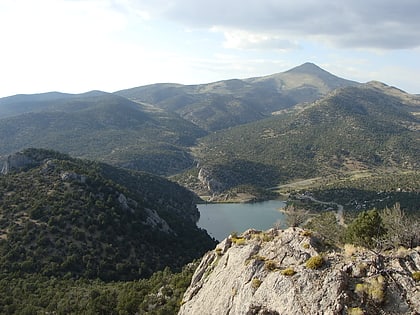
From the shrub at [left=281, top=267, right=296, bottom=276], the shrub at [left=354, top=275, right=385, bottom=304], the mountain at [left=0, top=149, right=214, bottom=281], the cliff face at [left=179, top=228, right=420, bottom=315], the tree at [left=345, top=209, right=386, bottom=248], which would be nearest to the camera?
the shrub at [left=354, top=275, right=385, bottom=304]

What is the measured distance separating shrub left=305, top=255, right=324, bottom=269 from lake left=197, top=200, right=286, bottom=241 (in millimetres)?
97704

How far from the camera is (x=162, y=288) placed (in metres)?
41.2

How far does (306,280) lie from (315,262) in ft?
3.43

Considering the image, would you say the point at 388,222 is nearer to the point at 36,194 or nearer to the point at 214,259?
the point at 214,259

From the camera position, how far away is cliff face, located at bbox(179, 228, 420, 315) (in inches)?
685

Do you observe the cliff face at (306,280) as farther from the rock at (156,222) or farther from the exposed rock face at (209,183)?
the exposed rock face at (209,183)

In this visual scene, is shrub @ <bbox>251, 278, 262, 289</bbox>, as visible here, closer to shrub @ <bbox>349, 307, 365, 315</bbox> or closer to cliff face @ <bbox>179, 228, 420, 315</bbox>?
cliff face @ <bbox>179, 228, 420, 315</bbox>

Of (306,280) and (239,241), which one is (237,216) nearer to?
(239,241)

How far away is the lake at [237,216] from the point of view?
12488 cm

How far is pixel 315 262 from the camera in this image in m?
20.0

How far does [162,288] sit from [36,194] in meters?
44.7

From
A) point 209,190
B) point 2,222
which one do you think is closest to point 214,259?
point 2,222

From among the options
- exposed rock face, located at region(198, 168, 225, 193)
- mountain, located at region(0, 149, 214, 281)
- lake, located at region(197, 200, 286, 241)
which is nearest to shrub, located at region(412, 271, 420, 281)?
mountain, located at region(0, 149, 214, 281)

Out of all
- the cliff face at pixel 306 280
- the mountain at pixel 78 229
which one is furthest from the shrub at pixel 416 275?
the mountain at pixel 78 229
